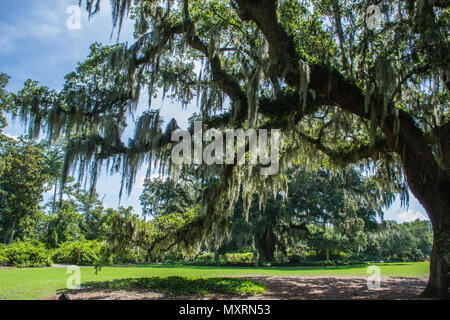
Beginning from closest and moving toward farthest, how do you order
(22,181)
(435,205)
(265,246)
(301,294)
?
(435,205), (301,294), (265,246), (22,181)

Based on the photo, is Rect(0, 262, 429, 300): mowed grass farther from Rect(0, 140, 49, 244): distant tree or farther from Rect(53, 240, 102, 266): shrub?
Rect(0, 140, 49, 244): distant tree

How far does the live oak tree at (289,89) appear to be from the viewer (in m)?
6.21

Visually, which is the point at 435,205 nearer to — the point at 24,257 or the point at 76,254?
the point at 24,257

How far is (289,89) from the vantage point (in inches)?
294

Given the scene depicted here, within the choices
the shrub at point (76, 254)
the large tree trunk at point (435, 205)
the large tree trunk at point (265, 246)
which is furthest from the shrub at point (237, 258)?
the large tree trunk at point (435, 205)

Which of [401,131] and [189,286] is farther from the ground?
[401,131]

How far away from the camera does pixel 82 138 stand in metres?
6.99

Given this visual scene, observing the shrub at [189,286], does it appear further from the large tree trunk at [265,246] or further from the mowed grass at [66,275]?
the large tree trunk at [265,246]

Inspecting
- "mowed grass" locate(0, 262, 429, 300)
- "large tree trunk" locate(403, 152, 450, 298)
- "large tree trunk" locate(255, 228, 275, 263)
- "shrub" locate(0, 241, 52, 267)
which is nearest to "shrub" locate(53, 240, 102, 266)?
"shrub" locate(0, 241, 52, 267)

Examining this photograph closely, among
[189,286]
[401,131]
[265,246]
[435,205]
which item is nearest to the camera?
[435,205]

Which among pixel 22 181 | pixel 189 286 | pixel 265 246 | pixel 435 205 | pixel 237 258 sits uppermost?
pixel 22 181

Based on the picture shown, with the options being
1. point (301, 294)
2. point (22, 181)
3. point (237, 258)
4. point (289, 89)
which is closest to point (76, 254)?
point (22, 181)

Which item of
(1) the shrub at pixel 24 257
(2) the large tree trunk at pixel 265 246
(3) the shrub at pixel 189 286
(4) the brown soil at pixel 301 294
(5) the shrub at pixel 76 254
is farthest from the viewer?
(2) the large tree trunk at pixel 265 246
